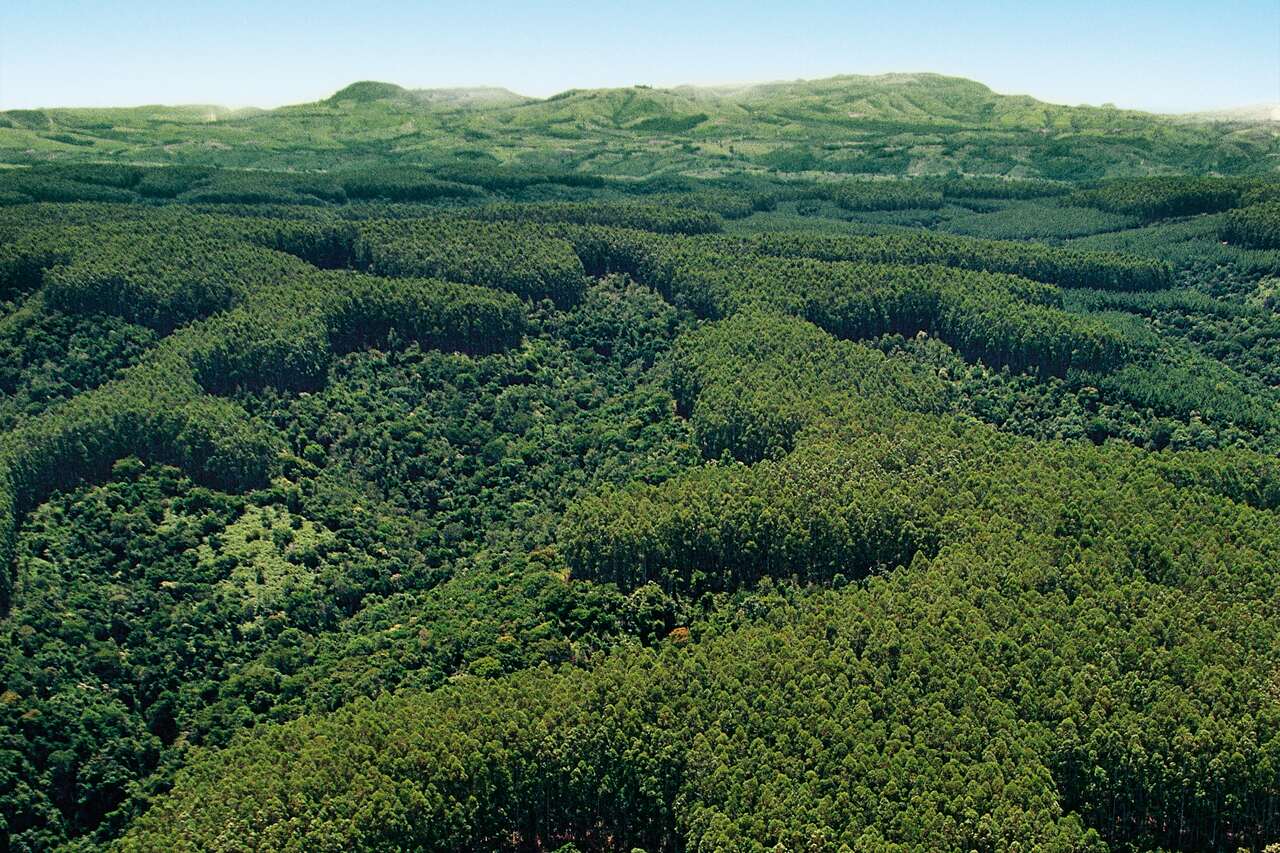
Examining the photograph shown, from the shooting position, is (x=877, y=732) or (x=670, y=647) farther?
(x=670, y=647)

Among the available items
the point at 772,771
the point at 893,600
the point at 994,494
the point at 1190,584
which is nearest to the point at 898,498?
the point at 994,494

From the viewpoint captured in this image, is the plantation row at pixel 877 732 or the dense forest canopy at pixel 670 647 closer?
the plantation row at pixel 877 732

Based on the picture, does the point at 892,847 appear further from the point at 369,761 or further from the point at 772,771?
the point at 369,761

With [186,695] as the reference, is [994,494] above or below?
above

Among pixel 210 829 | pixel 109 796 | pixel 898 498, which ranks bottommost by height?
pixel 109 796

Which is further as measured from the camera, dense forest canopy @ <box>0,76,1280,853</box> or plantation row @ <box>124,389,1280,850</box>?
dense forest canopy @ <box>0,76,1280,853</box>

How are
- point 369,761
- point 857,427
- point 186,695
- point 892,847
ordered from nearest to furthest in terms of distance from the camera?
1. point 892,847
2. point 369,761
3. point 186,695
4. point 857,427

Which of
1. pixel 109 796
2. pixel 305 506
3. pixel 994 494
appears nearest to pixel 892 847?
pixel 994 494

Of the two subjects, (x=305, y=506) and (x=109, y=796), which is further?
(x=305, y=506)

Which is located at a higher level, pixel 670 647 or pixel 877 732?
pixel 877 732

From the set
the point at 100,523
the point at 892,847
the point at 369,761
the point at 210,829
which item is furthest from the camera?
the point at 100,523
